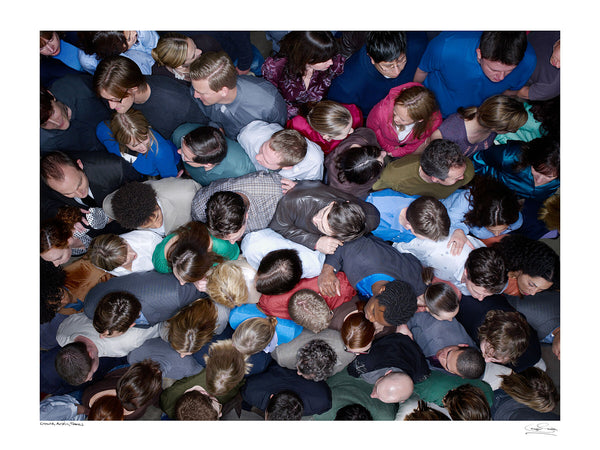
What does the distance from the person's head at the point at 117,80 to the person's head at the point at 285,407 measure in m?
2.40

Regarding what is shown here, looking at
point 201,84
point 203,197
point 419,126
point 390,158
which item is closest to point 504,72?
point 419,126

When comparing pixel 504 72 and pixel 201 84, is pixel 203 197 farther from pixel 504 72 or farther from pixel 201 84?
pixel 504 72

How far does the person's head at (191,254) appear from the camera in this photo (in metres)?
2.59

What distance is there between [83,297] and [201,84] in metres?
1.95

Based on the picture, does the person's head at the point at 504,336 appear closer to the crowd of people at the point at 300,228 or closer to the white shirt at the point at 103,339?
the crowd of people at the point at 300,228

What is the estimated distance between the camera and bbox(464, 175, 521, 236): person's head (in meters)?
2.78

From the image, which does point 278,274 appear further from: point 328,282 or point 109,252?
point 109,252

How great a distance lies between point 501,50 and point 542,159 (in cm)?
84

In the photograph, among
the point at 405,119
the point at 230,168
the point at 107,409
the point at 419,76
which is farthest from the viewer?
the point at 419,76

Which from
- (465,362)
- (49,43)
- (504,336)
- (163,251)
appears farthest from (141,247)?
(504,336)

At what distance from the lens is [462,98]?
117 inches

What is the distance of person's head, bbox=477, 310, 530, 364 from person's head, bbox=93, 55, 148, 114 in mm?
3128

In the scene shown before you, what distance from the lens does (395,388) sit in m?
2.65

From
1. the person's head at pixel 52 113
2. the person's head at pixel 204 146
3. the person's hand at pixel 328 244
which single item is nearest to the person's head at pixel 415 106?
the person's hand at pixel 328 244
